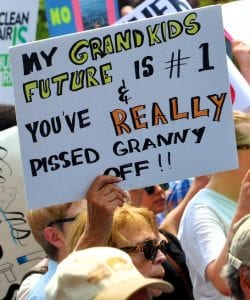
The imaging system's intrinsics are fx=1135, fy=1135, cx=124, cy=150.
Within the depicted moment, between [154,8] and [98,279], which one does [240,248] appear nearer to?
[98,279]

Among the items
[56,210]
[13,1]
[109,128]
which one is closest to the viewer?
[109,128]

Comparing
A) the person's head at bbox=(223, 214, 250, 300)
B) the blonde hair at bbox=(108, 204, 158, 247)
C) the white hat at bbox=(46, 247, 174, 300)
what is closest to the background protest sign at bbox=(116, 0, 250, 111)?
the blonde hair at bbox=(108, 204, 158, 247)

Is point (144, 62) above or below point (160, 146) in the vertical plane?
above

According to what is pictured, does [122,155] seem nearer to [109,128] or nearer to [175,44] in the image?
[109,128]

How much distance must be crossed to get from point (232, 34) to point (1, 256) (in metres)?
1.61

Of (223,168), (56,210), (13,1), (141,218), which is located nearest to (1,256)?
(56,210)

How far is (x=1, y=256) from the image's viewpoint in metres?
5.29

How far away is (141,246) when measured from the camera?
14.1ft

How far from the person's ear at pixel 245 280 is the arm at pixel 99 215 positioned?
19.4 inches

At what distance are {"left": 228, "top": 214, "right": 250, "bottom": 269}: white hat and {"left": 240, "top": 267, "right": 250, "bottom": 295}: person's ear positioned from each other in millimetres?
21

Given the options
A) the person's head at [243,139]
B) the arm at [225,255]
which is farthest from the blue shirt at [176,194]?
the arm at [225,255]

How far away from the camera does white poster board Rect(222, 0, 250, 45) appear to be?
18.7 feet

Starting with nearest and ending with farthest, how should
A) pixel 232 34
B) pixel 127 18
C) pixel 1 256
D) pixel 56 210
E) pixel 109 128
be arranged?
1. pixel 109 128
2. pixel 56 210
3. pixel 1 256
4. pixel 232 34
5. pixel 127 18

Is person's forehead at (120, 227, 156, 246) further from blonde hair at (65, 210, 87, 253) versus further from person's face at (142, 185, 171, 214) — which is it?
person's face at (142, 185, 171, 214)
